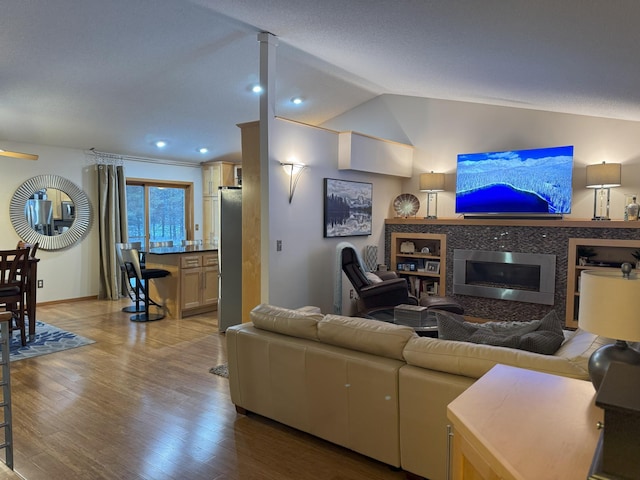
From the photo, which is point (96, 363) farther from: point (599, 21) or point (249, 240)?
point (599, 21)

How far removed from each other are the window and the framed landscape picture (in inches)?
146

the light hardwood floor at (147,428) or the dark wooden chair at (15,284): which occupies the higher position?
the dark wooden chair at (15,284)

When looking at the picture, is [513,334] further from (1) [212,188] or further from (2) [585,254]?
(1) [212,188]

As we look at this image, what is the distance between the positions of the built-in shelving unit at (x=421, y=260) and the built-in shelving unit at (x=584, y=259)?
1577 mm

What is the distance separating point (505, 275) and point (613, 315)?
4.48 meters

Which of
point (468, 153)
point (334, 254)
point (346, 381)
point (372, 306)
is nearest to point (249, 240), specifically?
point (334, 254)

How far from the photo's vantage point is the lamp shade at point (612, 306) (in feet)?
4.82

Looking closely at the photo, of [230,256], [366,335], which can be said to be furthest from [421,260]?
[366,335]

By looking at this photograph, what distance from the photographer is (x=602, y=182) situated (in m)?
4.98

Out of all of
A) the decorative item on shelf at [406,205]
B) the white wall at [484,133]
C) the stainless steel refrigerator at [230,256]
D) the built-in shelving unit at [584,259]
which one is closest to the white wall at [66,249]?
the stainless steel refrigerator at [230,256]

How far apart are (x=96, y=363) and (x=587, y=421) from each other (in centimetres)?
403

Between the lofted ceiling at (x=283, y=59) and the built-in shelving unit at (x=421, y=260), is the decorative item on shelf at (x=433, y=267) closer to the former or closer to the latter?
the built-in shelving unit at (x=421, y=260)

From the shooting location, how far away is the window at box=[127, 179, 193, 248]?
7590 millimetres

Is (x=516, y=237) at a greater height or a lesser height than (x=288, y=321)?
greater
